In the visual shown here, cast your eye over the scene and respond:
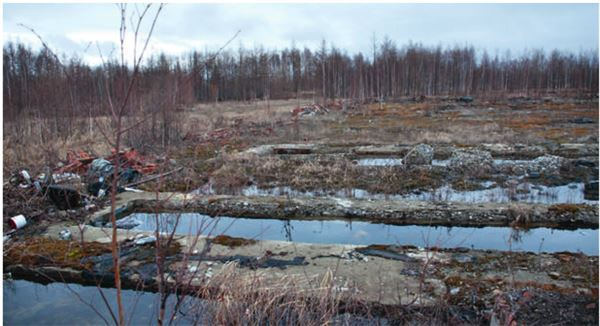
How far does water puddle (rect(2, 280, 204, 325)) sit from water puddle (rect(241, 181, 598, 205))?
4.29 metres

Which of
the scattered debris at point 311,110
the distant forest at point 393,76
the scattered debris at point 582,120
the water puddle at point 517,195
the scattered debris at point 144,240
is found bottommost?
the scattered debris at point 144,240

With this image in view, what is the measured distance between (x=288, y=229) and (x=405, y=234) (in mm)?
1746

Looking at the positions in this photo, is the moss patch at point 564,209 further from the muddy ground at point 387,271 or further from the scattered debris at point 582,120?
the scattered debris at point 582,120

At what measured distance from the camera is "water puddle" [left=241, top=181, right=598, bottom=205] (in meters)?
7.81

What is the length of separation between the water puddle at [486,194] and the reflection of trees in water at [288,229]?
4.80 ft

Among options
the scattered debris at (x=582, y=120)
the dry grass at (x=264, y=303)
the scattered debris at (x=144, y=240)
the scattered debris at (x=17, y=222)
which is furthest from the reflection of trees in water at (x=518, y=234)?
the scattered debris at (x=582, y=120)

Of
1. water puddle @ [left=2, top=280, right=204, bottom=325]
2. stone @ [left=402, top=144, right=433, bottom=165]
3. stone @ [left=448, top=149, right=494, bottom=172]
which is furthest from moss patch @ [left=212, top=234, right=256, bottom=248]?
stone @ [left=448, top=149, right=494, bottom=172]

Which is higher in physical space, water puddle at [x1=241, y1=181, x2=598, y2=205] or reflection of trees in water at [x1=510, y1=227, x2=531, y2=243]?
water puddle at [x1=241, y1=181, x2=598, y2=205]

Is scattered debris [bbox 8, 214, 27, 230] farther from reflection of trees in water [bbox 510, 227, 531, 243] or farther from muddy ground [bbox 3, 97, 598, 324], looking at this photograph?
reflection of trees in water [bbox 510, 227, 531, 243]

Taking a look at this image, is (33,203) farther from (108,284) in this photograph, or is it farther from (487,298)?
(487,298)

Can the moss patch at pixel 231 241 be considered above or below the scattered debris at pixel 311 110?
below

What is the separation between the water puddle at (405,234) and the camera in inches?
225

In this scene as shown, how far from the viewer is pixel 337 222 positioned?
6703 millimetres

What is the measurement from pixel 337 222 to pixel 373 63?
3701 centimetres
